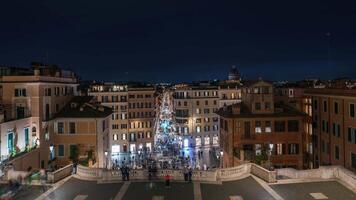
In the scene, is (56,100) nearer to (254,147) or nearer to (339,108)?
(254,147)

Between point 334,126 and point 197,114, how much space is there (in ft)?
212

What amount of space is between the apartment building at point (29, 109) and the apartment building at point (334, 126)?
33976 millimetres

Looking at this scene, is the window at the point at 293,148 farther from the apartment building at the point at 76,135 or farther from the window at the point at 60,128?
the window at the point at 60,128

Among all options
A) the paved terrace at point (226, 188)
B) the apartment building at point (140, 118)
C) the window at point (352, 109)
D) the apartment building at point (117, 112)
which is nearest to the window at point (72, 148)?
the paved terrace at point (226, 188)

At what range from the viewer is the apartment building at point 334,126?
156 feet

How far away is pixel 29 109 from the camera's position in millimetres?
51469

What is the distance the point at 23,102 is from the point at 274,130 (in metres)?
31.3

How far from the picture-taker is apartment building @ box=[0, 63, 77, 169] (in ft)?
155

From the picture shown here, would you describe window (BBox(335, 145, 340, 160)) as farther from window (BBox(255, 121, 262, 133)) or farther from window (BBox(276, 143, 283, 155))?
window (BBox(255, 121, 262, 133))

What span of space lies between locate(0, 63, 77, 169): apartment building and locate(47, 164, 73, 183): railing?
394 inches

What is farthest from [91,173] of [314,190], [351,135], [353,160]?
[351,135]

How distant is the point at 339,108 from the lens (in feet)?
167

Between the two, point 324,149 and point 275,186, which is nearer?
point 275,186

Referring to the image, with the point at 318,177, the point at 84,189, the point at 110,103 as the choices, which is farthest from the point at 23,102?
the point at 110,103
